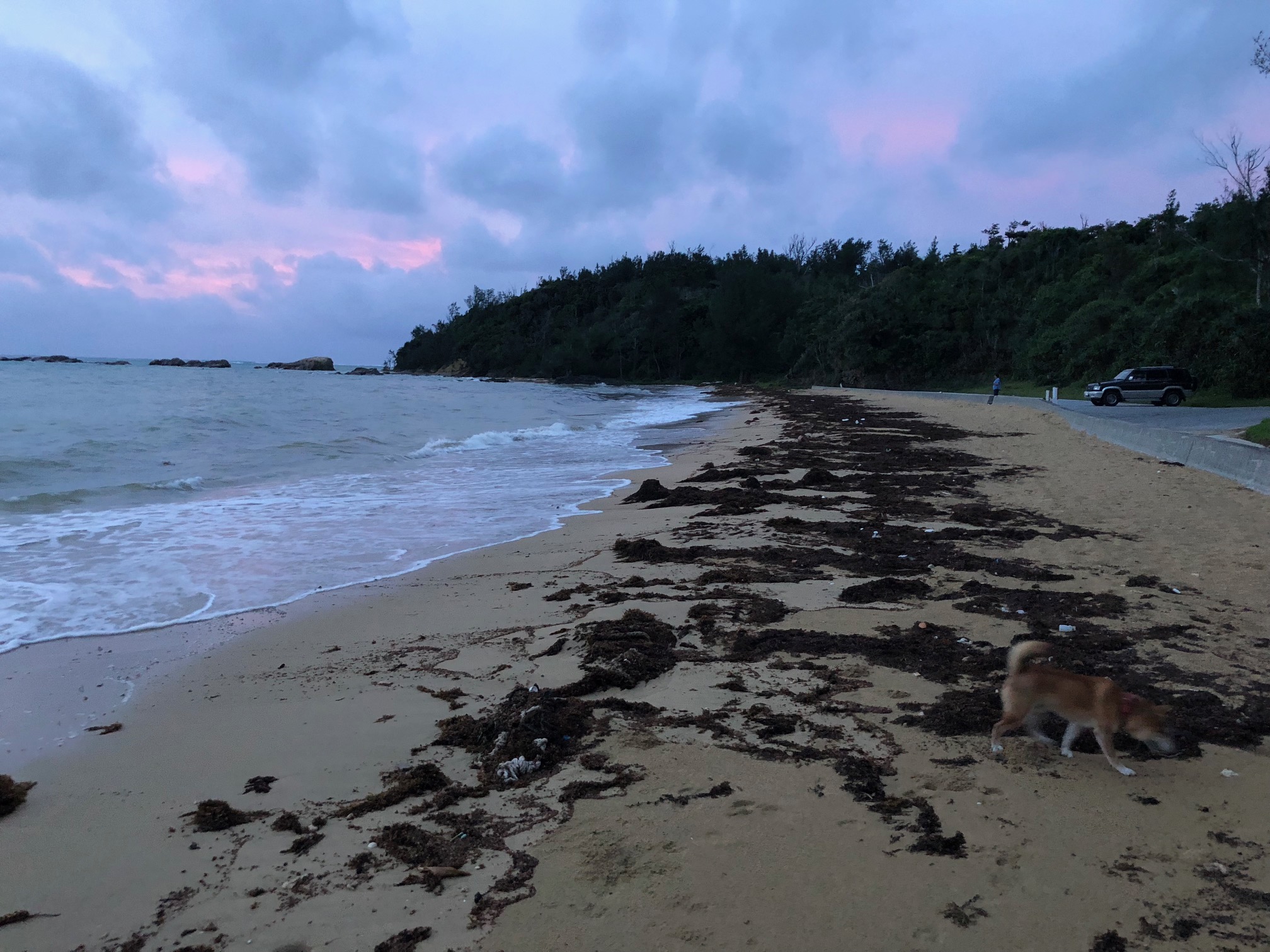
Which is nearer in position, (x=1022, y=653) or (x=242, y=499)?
(x=1022, y=653)

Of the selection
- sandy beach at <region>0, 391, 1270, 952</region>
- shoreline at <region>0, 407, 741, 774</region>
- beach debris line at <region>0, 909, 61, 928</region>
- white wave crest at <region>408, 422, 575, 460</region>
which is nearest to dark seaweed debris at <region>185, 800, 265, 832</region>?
sandy beach at <region>0, 391, 1270, 952</region>

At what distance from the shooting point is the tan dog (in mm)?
2879

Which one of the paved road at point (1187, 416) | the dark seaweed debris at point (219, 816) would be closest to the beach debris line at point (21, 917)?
the dark seaweed debris at point (219, 816)

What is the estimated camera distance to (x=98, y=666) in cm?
461

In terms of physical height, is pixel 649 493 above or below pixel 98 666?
above

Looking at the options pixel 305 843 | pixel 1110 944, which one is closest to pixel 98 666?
pixel 305 843

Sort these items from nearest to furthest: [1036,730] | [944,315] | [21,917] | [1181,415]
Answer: [21,917], [1036,730], [1181,415], [944,315]

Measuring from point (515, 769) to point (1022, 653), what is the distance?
2.18 meters

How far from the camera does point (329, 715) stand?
3.76 meters

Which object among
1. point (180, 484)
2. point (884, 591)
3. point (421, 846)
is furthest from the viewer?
point (180, 484)

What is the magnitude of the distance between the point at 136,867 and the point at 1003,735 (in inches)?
138

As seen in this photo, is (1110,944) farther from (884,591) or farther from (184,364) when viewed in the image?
(184,364)

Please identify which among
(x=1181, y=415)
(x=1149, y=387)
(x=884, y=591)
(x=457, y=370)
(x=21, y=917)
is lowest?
(x=21, y=917)

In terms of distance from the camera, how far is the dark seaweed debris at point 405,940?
2123 millimetres
